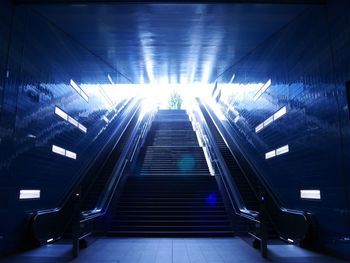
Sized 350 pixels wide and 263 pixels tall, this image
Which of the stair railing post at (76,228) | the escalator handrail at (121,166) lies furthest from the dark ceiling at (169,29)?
the stair railing post at (76,228)

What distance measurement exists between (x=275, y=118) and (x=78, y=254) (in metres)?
5.63

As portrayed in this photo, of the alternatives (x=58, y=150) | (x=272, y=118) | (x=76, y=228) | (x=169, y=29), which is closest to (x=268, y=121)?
(x=272, y=118)

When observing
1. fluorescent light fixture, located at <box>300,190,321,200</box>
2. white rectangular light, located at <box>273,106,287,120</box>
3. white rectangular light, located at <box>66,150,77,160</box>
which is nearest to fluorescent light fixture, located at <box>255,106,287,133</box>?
white rectangular light, located at <box>273,106,287,120</box>

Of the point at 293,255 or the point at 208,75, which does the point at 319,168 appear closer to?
the point at 293,255

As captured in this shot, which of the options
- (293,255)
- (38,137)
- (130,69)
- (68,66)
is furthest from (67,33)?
(293,255)

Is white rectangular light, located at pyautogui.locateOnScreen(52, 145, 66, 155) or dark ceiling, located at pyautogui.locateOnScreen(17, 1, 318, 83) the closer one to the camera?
dark ceiling, located at pyautogui.locateOnScreen(17, 1, 318, 83)

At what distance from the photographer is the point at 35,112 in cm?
650

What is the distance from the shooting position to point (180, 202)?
28.8 feet

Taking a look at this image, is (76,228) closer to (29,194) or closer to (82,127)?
(29,194)

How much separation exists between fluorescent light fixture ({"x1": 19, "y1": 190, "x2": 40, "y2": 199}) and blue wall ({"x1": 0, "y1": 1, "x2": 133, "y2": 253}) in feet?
0.33

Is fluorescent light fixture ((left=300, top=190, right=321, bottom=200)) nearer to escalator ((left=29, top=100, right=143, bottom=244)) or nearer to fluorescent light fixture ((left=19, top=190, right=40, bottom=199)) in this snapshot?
escalator ((left=29, top=100, right=143, bottom=244))

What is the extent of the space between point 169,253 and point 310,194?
9.58 feet

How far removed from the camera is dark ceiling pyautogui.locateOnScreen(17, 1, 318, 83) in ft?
21.6

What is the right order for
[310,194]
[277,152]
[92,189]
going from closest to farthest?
[310,194]
[277,152]
[92,189]
